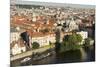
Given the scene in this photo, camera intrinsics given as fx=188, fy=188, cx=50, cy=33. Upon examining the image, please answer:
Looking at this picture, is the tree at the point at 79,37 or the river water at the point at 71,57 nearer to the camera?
the river water at the point at 71,57

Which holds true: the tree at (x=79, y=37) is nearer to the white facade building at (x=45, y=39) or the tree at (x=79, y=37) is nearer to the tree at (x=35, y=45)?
the white facade building at (x=45, y=39)

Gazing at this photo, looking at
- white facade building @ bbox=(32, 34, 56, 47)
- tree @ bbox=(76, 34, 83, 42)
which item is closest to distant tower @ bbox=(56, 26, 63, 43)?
white facade building @ bbox=(32, 34, 56, 47)

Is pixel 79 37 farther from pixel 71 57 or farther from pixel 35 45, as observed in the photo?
pixel 35 45

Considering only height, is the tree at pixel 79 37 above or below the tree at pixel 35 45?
above

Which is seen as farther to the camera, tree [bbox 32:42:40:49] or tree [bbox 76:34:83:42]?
tree [bbox 76:34:83:42]

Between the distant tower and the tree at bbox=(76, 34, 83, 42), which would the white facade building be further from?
the tree at bbox=(76, 34, 83, 42)

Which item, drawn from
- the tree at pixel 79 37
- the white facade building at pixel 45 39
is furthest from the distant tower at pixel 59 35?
the tree at pixel 79 37

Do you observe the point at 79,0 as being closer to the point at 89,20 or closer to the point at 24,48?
the point at 89,20
